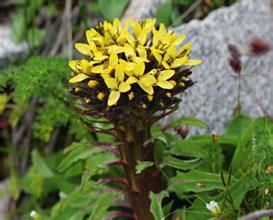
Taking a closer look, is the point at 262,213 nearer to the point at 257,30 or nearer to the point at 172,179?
the point at 172,179

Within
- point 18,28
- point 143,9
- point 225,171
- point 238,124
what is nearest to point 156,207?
point 225,171

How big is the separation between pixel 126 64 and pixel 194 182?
57cm

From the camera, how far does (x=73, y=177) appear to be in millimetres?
3137

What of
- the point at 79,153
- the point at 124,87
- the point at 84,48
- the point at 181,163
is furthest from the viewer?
the point at 79,153

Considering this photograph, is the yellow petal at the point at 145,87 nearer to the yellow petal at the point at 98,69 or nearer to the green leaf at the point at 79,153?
the yellow petal at the point at 98,69

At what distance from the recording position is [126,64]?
7.16 feet

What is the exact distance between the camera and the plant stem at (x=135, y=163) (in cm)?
240

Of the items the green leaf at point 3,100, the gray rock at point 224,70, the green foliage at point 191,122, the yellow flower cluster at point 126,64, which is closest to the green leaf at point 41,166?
the green leaf at point 3,100

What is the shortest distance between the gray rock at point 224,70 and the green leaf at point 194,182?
1.68ft

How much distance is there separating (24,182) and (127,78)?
4.24 ft

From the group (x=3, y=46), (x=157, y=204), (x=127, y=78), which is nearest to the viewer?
(x=127, y=78)

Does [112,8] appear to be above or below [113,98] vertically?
above

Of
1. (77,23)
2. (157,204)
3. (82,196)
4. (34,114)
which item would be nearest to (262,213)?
(157,204)

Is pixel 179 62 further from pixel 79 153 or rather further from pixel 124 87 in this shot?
pixel 79 153
